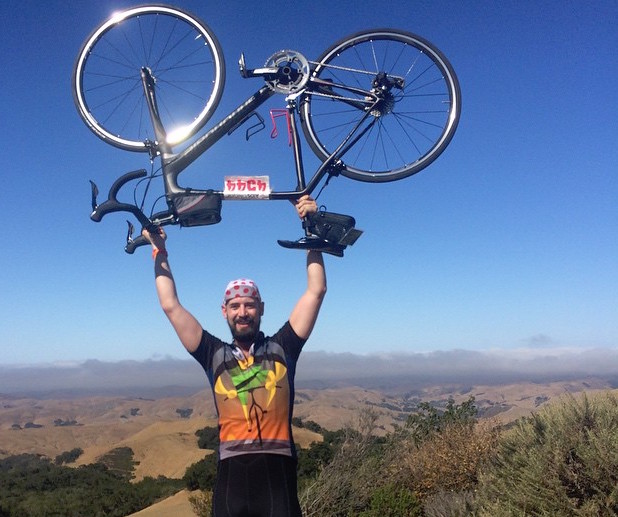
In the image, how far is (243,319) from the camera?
3.41 metres

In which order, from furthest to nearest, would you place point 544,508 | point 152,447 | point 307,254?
point 152,447 < point 544,508 < point 307,254

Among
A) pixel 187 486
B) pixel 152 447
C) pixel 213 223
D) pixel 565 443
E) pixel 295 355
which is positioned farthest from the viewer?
pixel 152 447

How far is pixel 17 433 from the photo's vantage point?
6206 centimetres

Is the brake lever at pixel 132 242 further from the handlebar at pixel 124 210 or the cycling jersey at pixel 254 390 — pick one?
the cycling jersey at pixel 254 390

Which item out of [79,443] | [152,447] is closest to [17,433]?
[79,443]

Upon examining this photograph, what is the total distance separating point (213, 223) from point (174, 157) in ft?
3.05

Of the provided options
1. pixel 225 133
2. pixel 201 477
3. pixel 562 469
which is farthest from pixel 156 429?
pixel 225 133

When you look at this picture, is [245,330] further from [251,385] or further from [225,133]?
[225,133]

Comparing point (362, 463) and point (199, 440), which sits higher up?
point (362, 463)

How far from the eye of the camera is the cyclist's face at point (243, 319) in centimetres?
339

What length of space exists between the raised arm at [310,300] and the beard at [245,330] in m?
0.26

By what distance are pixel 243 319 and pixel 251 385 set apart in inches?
17.5

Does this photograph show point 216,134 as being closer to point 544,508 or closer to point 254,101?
point 254,101

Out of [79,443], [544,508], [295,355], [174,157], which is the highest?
[174,157]
